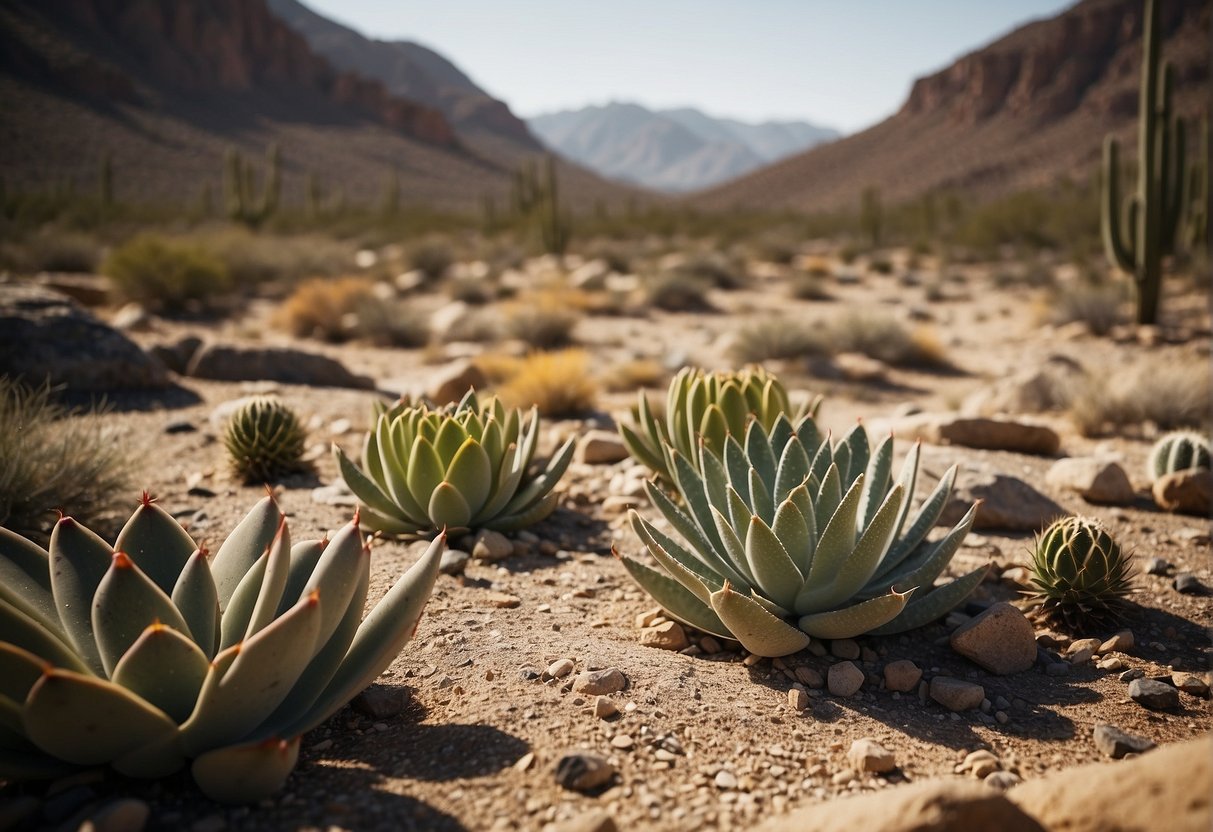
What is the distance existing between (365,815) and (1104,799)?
1.78m

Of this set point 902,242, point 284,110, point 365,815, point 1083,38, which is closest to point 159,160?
point 284,110

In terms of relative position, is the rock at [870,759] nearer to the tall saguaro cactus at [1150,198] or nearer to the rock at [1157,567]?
the rock at [1157,567]

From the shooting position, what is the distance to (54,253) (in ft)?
53.8

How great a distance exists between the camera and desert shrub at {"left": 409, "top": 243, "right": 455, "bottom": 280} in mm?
19297

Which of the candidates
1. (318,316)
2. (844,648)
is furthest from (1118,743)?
(318,316)

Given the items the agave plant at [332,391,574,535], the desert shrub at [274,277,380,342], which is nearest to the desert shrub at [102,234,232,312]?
the desert shrub at [274,277,380,342]

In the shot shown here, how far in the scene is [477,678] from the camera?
9.93 ft

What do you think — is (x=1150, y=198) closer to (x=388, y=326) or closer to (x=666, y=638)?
(x=388, y=326)

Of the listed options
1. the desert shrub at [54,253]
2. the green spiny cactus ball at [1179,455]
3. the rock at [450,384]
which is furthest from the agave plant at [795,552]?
the desert shrub at [54,253]

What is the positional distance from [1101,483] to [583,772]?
4.28m

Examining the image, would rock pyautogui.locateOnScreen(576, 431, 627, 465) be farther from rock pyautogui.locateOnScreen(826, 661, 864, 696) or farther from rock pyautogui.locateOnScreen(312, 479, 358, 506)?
rock pyautogui.locateOnScreen(826, 661, 864, 696)

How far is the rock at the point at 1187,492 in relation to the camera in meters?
5.04

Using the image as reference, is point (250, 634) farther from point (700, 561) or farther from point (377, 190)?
point (377, 190)

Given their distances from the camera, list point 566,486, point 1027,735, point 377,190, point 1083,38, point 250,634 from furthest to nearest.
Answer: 1. point 1083,38
2. point 377,190
3. point 566,486
4. point 1027,735
5. point 250,634
